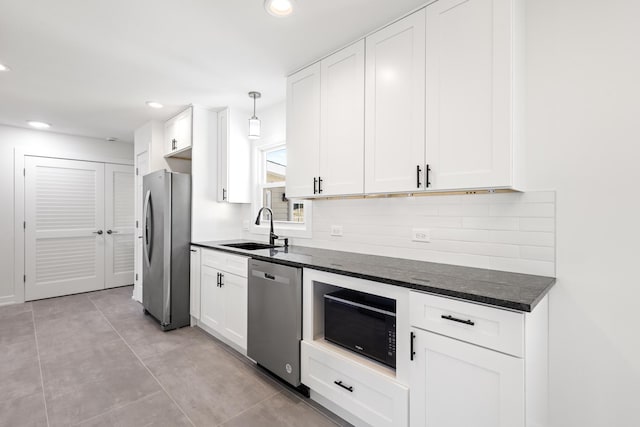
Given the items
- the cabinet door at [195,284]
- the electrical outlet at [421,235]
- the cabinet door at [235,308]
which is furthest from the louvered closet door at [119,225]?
the electrical outlet at [421,235]

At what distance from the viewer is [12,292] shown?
4.21 m

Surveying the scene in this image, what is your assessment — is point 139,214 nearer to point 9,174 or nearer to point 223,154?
point 223,154

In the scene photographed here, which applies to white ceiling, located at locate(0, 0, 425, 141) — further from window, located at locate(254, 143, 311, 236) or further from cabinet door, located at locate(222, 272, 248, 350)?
cabinet door, located at locate(222, 272, 248, 350)

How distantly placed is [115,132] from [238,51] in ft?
10.8

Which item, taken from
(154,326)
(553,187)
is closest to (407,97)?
(553,187)

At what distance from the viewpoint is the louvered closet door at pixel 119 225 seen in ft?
16.2

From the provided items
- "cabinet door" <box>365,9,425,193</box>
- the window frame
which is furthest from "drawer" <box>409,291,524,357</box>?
the window frame

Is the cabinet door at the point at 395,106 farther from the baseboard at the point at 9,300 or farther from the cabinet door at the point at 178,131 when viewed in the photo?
the baseboard at the point at 9,300

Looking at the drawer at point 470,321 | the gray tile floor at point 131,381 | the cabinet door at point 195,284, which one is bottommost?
the gray tile floor at point 131,381

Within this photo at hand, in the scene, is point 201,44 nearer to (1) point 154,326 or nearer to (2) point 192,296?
(2) point 192,296

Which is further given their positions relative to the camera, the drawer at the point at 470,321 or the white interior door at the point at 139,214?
the white interior door at the point at 139,214

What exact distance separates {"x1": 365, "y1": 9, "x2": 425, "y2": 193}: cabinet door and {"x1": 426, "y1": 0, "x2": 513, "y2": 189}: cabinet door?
7 centimetres

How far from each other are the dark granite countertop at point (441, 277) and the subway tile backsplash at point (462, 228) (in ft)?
0.24

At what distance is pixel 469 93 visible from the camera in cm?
159
